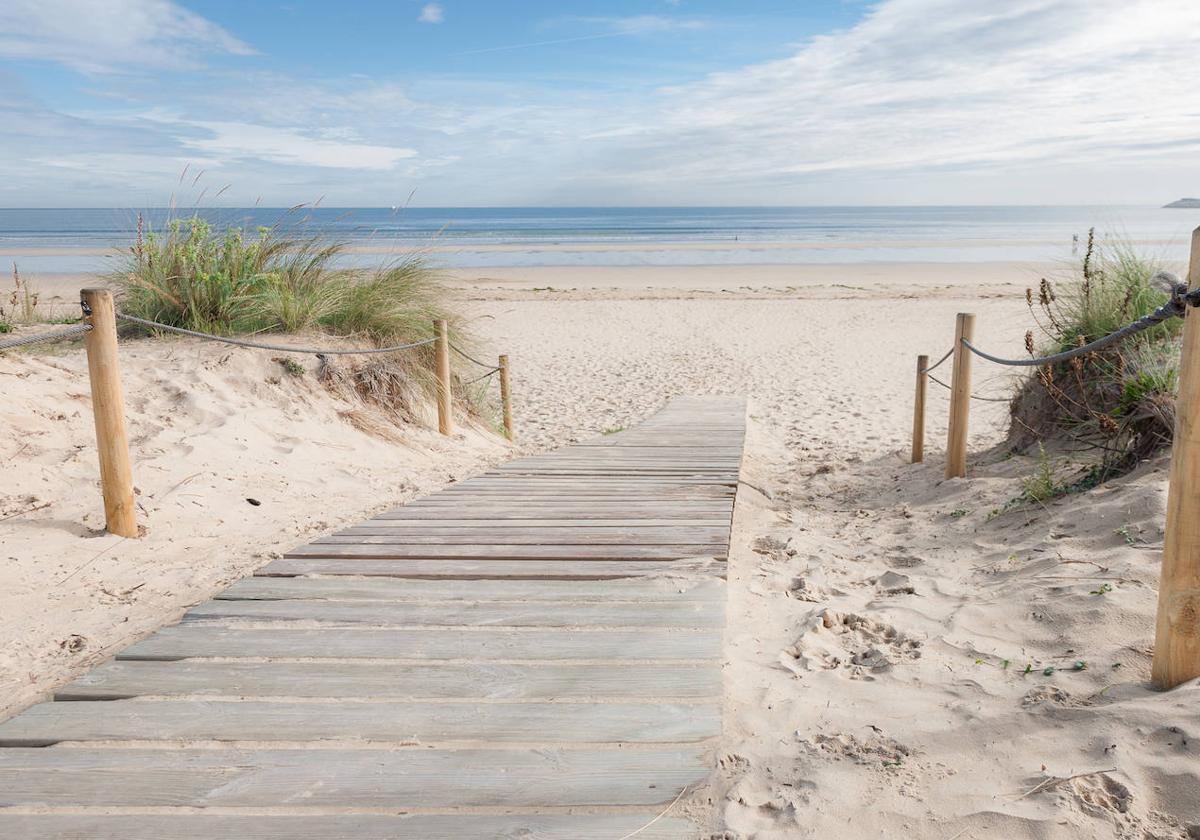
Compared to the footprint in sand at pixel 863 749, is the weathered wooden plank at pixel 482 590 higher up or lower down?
higher up

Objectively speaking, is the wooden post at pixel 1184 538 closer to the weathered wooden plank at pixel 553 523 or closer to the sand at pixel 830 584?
the sand at pixel 830 584

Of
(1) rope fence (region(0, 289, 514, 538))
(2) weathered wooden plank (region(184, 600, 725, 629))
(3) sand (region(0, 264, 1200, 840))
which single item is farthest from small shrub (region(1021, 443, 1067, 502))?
(1) rope fence (region(0, 289, 514, 538))

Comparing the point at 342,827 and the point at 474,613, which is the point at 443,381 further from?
the point at 342,827

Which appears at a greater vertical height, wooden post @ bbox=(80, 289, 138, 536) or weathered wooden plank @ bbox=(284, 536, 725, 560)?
wooden post @ bbox=(80, 289, 138, 536)

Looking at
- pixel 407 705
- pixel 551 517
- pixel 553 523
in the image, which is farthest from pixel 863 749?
pixel 551 517

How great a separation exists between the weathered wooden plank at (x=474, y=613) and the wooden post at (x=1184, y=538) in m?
1.25

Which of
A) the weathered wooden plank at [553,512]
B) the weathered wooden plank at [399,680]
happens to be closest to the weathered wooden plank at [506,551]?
the weathered wooden plank at [553,512]

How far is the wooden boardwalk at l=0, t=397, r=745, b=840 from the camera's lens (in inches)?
74.2

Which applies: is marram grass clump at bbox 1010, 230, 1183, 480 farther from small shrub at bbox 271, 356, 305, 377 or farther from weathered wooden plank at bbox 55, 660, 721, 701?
small shrub at bbox 271, 356, 305, 377

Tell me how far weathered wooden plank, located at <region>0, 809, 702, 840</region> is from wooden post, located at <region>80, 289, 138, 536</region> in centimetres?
225

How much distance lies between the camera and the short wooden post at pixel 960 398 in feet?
17.4

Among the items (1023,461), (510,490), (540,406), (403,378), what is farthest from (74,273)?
(1023,461)

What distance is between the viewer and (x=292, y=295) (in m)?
6.63

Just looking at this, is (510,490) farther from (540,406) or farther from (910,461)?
(540,406)
